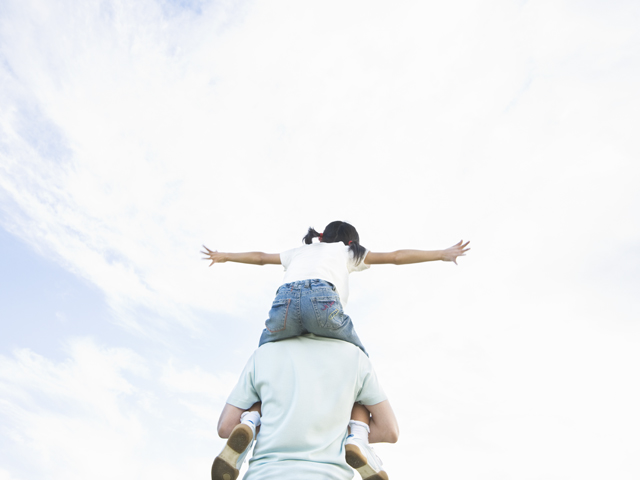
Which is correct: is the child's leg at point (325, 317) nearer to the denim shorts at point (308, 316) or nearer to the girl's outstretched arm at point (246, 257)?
the denim shorts at point (308, 316)

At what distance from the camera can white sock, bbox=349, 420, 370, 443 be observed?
12.3ft

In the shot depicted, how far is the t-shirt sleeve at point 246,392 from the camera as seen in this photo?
3.97 m

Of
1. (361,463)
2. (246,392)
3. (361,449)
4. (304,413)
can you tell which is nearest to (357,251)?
(246,392)

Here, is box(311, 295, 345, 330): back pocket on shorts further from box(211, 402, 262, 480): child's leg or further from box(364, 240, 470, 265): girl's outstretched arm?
box(364, 240, 470, 265): girl's outstretched arm

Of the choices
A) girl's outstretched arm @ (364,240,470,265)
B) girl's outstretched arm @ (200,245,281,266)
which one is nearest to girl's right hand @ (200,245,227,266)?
girl's outstretched arm @ (200,245,281,266)

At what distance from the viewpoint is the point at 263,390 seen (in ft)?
12.7

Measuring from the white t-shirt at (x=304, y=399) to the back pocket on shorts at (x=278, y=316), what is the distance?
133 millimetres

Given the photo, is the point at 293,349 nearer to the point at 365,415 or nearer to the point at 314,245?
the point at 365,415

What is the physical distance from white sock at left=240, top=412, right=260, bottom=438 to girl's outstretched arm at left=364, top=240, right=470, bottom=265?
200 cm

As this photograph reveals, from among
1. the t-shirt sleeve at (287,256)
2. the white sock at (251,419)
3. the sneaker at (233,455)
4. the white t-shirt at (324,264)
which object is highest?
the t-shirt sleeve at (287,256)

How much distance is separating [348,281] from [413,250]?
0.78m

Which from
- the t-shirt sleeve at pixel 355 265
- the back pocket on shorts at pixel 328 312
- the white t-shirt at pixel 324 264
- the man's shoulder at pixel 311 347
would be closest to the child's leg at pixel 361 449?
the man's shoulder at pixel 311 347

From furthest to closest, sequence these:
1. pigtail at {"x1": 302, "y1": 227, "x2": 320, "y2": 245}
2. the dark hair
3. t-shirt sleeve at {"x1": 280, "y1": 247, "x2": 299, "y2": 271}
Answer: pigtail at {"x1": 302, "y1": 227, "x2": 320, "y2": 245}, the dark hair, t-shirt sleeve at {"x1": 280, "y1": 247, "x2": 299, "y2": 271}

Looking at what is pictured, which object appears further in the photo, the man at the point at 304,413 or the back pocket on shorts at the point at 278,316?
the back pocket on shorts at the point at 278,316
